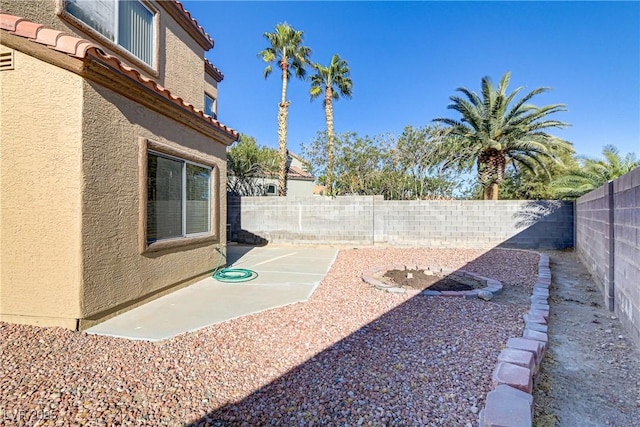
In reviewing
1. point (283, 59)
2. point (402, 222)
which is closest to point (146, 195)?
point (402, 222)

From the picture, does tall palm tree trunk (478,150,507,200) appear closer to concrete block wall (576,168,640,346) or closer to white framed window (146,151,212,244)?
concrete block wall (576,168,640,346)

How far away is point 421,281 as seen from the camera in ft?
22.6

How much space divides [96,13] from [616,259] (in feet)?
32.0

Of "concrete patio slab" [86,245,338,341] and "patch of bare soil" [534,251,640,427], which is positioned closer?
"patch of bare soil" [534,251,640,427]

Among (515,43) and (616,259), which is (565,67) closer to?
(515,43)

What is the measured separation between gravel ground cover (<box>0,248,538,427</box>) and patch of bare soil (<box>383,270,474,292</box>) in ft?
4.57

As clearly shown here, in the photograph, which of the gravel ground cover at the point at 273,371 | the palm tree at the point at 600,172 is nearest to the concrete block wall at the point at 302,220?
the gravel ground cover at the point at 273,371

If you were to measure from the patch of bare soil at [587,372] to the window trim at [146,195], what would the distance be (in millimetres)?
5409

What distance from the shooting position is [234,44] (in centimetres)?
1342

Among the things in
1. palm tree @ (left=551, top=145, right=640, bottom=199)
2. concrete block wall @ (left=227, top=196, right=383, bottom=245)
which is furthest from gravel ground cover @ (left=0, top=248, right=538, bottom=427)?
palm tree @ (left=551, top=145, right=640, bottom=199)

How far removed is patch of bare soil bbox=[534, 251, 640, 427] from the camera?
2670 millimetres

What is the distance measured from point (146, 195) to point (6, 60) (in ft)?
7.64

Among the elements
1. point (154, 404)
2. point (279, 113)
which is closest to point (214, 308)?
point (154, 404)

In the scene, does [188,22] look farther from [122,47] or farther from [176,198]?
[176,198]
